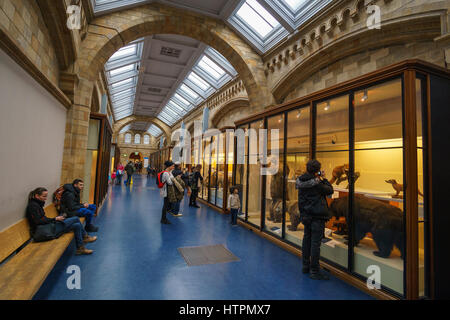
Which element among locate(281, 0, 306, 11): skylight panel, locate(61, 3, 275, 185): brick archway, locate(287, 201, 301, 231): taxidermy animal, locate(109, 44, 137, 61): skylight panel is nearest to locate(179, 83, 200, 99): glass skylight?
locate(109, 44, 137, 61): skylight panel

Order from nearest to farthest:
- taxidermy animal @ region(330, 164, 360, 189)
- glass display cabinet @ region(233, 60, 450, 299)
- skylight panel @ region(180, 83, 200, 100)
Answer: glass display cabinet @ region(233, 60, 450, 299) → taxidermy animal @ region(330, 164, 360, 189) → skylight panel @ region(180, 83, 200, 100)

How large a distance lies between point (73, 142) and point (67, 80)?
150 cm

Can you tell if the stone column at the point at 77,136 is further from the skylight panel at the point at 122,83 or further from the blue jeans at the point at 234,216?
the skylight panel at the point at 122,83

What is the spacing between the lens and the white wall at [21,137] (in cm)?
272

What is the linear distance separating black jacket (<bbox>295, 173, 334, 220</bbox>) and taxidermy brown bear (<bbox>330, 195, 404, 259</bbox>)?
502mm

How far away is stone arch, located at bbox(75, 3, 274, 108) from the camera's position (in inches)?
252

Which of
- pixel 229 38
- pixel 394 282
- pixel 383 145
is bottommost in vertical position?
pixel 394 282

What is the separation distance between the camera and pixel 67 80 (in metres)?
5.60

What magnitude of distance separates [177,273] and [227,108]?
947 cm

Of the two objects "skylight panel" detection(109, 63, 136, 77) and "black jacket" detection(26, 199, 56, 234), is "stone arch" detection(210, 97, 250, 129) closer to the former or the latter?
"skylight panel" detection(109, 63, 136, 77)

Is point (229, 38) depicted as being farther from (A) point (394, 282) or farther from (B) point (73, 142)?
(A) point (394, 282)

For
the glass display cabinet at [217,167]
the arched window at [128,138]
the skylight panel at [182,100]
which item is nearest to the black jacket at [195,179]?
the glass display cabinet at [217,167]

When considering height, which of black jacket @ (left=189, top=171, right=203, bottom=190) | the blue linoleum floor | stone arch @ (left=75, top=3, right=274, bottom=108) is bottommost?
the blue linoleum floor
